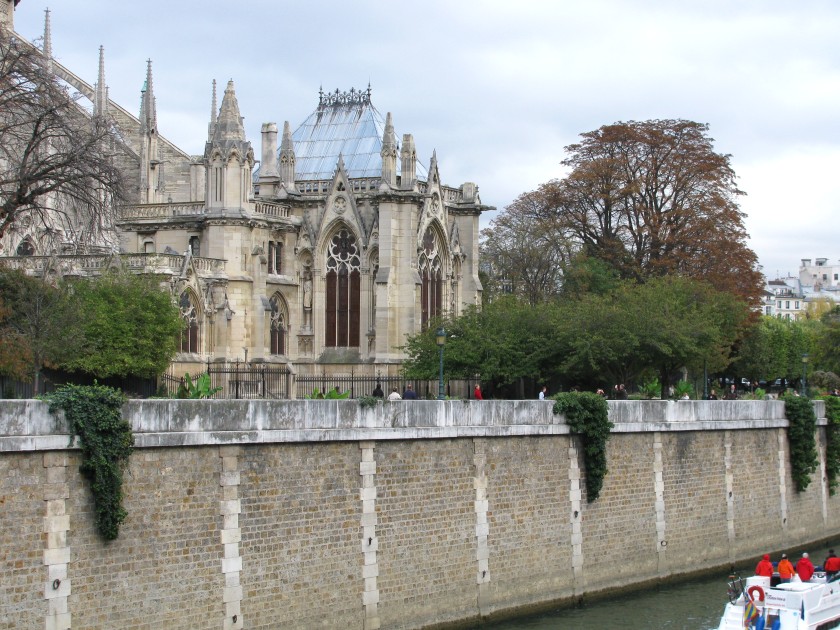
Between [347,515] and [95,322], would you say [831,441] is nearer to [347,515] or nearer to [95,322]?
[95,322]

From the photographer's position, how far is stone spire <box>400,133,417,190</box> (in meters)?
56.0

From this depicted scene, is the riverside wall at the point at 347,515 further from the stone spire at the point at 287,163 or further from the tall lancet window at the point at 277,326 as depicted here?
the stone spire at the point at 287,163

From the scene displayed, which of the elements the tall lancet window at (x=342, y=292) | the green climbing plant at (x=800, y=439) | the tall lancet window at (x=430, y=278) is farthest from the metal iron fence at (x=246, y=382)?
the green climbing plant at (x=800, y=439)

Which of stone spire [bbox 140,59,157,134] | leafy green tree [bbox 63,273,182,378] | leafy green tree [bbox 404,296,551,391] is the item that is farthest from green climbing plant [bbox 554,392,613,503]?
stone spire [bbox 140,59,157,134]

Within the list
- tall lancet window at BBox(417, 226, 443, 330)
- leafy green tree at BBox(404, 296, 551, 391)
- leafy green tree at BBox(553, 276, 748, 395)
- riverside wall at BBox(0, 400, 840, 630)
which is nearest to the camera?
riverside wall at BBox(0, 400, 840, 630)

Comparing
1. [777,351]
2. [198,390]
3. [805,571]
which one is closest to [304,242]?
[198,390]

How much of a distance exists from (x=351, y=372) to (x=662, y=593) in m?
24.0

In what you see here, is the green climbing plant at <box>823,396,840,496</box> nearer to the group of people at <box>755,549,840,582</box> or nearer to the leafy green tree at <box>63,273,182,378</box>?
the group of people at <box>755,549,840,582</box>

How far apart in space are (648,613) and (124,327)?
18.0 meters

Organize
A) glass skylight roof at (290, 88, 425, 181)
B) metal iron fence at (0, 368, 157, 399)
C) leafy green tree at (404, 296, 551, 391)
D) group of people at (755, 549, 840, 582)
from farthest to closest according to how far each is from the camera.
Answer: glass skylight roof at (290, 88, 425, 181)
leafy green tree at (404, 296, 551, 391)
metal iron fence at (0, 368, 157, 399)
group of people at (755, 549, 840, 582)

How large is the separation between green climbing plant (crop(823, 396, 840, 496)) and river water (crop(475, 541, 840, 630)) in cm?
1099

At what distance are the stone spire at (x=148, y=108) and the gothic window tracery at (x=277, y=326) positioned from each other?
38.0 ft

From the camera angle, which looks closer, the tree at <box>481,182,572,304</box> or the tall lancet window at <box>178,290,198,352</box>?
the tall lancet window at <box>178,290,198,352</box>

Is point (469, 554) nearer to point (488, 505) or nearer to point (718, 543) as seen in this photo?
point (488, 505)
